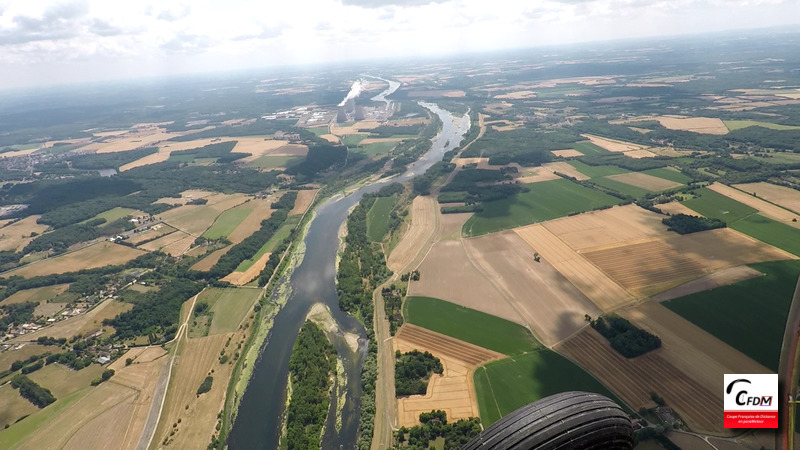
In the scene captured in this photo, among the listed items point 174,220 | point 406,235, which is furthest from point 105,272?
point 406,235

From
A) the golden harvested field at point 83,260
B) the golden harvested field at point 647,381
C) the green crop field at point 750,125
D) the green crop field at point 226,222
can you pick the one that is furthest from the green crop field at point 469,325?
the green crop field at point 750,125

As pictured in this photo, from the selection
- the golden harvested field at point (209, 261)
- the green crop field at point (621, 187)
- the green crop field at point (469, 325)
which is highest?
the green crop field at point (621, 187)

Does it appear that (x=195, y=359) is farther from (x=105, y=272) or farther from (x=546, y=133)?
(x=546, y=133)

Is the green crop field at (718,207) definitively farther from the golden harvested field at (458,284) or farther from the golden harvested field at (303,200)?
the golden harvested field at (303,200)

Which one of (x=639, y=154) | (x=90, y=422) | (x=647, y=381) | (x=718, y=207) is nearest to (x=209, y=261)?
(x=90, y=422)

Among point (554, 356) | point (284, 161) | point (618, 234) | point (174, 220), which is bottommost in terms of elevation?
point (554, 356)

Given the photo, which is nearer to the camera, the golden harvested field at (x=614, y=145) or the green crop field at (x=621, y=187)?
the green crop field at (x=621, y=187)

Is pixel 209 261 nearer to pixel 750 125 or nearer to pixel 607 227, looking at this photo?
pixel 607 227
